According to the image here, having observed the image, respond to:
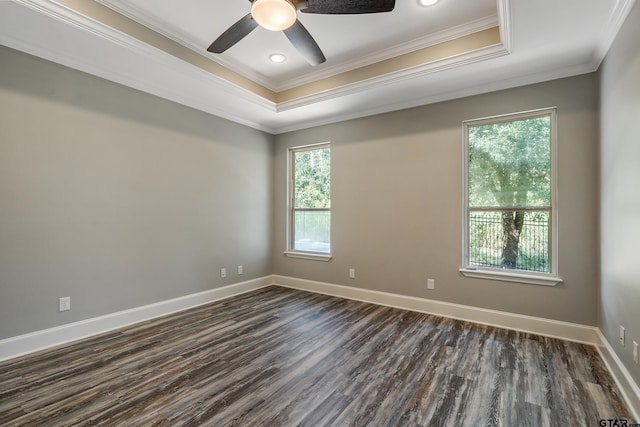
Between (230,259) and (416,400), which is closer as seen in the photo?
(416,400)

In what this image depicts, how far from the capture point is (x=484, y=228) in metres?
3.48

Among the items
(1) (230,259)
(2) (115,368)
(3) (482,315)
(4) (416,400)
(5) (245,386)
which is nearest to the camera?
(4) (416,400)

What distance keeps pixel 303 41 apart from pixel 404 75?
55.6 inches

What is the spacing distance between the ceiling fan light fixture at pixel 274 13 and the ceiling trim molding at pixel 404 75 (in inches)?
64.5

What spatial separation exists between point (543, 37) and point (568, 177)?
4.56ft

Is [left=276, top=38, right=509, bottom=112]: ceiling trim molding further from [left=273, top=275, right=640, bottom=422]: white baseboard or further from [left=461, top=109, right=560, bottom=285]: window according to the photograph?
[left=273, top=275, right=640, bottom=422]: white baseboard

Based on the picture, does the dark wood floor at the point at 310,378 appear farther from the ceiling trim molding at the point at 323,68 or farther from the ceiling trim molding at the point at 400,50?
the ceiling trim molding at the point at 400,50

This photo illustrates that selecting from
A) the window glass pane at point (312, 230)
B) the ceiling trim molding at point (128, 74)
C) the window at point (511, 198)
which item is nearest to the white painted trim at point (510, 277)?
the window at point (511, 198)

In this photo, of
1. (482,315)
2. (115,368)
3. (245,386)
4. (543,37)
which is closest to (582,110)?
(543,37)

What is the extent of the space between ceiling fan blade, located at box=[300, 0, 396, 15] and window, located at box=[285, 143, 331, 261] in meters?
2.76

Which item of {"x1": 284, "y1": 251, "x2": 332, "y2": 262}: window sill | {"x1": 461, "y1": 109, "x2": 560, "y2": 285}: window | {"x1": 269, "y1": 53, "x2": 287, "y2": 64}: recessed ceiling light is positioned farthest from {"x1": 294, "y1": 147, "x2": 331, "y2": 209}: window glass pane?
{"x1": 461, "y1": 109, "x2": 560, "y2": 285}: window

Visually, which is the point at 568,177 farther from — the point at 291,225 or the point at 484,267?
the point at 291,225

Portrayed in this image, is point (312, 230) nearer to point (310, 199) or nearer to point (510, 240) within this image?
point (310, 199)

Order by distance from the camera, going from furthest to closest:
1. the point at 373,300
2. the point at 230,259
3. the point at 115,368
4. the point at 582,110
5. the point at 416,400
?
the point at 230,259 < the point at 373,300 < the point at 582,110 < the point at 115,368 < the point at 416,400
